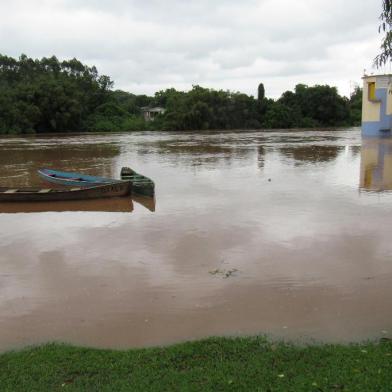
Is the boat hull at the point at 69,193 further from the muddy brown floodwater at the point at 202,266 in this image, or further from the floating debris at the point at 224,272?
the floating debris at the point at 224,272

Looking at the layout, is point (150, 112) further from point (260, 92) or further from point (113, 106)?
point (260, 92)

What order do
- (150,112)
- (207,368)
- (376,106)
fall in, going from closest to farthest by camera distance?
(207,368)
(376,106)
(150,112)

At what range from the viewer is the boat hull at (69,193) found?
1516 centimetres

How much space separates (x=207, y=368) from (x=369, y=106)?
37004 millimetres

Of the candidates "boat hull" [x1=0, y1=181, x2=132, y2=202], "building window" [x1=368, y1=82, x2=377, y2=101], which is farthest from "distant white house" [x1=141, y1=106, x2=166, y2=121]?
"boat hull" [x1=0, y1=181, x2=132, y2=202]

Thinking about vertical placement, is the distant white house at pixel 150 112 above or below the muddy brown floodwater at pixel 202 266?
above

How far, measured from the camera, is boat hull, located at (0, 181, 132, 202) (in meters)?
15.2

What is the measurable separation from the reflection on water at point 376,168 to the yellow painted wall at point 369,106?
661 cm

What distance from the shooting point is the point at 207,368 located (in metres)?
4.88

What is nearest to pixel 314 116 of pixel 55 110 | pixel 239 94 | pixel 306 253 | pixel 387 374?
pixel 239 94

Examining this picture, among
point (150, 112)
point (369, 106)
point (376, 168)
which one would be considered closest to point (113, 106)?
point (150, 112)

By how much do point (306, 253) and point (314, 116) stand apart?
76027 millimetres

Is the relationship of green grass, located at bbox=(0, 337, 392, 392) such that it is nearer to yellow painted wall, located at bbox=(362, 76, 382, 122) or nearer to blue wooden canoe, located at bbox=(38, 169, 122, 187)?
blue wooden canoe, located at bbox=(38, 169, 122, 187)

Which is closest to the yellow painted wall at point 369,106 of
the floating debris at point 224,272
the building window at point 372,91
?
the building window at point 372,91
